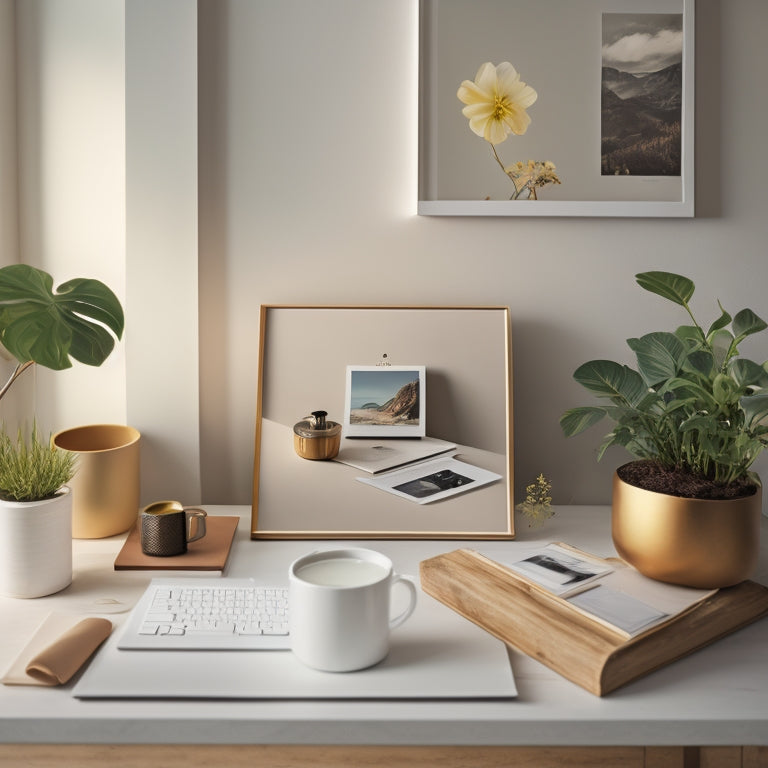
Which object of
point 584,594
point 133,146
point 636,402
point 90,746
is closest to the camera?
point 90,746

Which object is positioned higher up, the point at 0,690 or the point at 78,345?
the point at 78,345

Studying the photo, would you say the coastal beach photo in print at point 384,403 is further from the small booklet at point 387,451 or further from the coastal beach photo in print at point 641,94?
the coastal beach photo in print at point 641,94

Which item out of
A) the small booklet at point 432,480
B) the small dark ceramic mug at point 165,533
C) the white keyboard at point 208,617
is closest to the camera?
the white keyboard at point 208,617

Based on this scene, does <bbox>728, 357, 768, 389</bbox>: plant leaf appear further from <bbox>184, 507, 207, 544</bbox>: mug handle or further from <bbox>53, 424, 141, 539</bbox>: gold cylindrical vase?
<bbox>53, 424, 141, 539</bbox>: gold cylindrical vase

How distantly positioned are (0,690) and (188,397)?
1.98ft

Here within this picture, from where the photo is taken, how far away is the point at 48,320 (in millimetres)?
886

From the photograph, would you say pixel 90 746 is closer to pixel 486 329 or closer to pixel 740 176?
pixel 486 329

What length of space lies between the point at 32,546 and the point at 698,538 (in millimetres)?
811

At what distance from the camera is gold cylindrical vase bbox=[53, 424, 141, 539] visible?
108cm

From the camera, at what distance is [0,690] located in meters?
0.72

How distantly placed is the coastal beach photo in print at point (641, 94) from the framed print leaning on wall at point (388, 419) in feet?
1.15

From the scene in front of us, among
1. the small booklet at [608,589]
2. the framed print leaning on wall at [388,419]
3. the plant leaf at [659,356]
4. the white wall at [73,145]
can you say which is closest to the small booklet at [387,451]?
the framed print leaning on wall at [388,419]

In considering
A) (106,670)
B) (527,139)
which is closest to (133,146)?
(527,139)

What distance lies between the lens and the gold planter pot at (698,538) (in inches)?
33.9
